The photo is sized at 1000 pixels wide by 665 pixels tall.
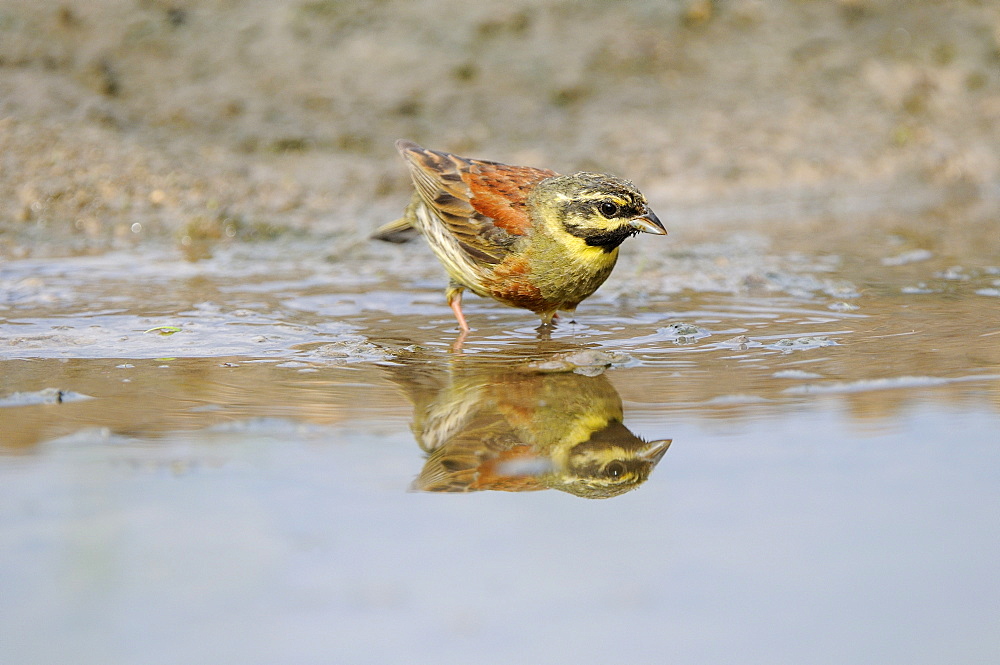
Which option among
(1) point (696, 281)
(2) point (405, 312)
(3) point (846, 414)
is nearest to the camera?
(3) point (846, 414)

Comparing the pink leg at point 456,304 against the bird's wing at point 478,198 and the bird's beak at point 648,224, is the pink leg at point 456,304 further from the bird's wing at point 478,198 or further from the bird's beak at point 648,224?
the bird's beak at point 648,224

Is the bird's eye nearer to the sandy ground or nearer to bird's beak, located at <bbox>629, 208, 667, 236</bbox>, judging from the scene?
bird's beak, located at <bbox>629, 208, 667, 236</bbox>

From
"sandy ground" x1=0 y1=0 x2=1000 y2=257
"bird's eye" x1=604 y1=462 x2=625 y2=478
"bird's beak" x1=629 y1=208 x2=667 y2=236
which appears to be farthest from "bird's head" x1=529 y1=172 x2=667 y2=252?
"sandy ground" x1=0 y1=0 x2=1000 y2=257

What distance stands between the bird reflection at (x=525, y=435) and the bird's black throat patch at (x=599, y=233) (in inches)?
52.2

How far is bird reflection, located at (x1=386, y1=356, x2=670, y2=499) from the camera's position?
3279mm

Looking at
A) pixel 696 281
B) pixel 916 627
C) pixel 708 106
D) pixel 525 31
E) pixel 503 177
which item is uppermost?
pixel 525 31

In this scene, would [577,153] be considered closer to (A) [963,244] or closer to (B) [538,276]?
(A) [963,244]

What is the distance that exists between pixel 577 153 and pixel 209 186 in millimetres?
3222

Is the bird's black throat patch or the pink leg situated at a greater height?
the bird's black throat patch

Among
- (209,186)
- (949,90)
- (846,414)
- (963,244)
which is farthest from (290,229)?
(949,90)

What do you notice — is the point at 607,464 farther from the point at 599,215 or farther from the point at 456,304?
the point at 456,304

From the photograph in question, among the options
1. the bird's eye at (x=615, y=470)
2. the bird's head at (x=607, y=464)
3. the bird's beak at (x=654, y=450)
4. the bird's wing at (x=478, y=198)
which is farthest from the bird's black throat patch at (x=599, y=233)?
the bird's eye at (x=615, y=470)

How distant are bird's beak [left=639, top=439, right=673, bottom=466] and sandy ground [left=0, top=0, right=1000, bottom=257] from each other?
5.25m

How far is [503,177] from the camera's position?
6.29 meters
